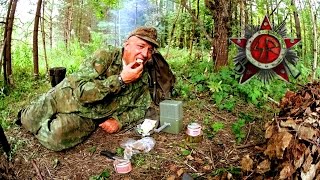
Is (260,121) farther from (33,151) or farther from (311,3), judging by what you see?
(33,151)

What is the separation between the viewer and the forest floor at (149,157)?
2.69m

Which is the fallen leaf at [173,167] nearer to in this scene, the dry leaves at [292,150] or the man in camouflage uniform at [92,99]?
the dry leaves at [292,150]

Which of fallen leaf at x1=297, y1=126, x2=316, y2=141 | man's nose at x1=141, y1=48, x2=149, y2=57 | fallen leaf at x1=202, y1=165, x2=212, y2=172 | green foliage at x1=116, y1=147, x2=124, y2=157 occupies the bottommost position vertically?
fallen leaf at x1=202, y1=165, x2=212, y2=172

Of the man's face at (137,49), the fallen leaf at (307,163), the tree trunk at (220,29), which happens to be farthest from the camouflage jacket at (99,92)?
the fallen leaf at (307,163)

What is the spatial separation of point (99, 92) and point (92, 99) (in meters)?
0.11

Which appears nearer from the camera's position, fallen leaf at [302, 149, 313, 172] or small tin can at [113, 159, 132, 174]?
fallen leaf at [302, 149, 313, 172]

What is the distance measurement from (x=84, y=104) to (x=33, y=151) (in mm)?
692

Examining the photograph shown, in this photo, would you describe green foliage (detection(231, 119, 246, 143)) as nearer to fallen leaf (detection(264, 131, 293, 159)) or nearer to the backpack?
the backpack

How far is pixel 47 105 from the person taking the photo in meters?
3.36

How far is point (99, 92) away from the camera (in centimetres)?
311

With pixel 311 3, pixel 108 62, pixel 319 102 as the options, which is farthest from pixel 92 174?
pixel 311 3

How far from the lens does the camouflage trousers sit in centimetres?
309

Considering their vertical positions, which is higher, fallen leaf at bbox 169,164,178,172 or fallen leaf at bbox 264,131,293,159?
fallen leaf at bbox 264,131,293,159

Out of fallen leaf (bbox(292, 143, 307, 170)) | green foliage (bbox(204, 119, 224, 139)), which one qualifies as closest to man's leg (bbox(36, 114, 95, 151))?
green foliage (bbox(204, 119, 224, 139))
